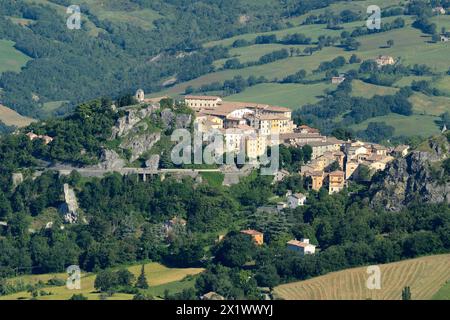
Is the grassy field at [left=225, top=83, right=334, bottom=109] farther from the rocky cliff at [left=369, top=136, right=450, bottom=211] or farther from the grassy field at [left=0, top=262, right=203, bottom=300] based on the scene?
the grassy field at [left=0, top=262, right=203, bottom=300]

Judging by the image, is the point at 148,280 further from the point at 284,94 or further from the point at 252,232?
the point at 284,94

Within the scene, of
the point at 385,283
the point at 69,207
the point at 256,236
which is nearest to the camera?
the point at 385,283

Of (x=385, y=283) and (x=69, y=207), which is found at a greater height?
→ (x=69, y=207)

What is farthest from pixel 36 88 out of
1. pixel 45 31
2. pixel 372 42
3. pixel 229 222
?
pixel 229 222

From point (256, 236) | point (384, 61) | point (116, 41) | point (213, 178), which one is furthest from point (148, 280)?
point (116, 41)

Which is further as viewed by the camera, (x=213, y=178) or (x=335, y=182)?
(x=335, y=182)

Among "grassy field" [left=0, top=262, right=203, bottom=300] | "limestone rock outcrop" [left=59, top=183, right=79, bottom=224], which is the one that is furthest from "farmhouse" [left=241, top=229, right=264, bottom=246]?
"limestone rock outcrop" [left=59, top=183, right=79, bottom=224]

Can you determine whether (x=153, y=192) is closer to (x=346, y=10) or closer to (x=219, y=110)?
(x=219, y=110)
